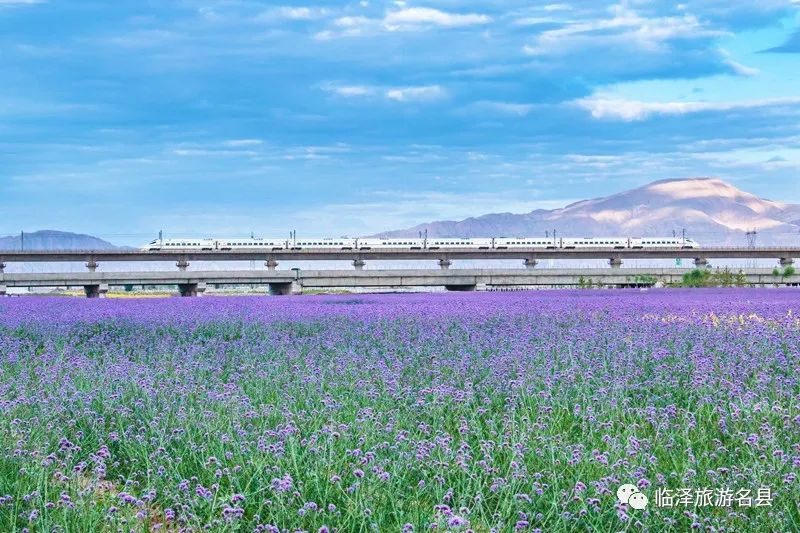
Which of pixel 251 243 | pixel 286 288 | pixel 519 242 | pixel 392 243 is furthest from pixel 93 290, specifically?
pixel 519 242

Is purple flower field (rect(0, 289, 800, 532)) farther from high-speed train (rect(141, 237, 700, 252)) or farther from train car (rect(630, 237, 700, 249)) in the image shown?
train car (rect(630, 237, 700, 249))

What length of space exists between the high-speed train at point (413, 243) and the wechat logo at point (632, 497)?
74970 mm

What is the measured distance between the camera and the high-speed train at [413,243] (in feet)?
278

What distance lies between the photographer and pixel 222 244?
86562mm

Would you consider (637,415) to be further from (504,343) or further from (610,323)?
(610,323)

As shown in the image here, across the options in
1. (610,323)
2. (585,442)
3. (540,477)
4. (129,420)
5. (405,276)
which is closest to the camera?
(540,477)

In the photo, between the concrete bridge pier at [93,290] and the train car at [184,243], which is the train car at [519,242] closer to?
the train car at [184,243]

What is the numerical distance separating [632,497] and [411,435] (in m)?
1.63

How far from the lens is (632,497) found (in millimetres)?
4512

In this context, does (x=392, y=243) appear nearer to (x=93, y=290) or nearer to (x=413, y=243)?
(x=413, y=243)

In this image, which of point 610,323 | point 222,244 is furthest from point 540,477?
point 222,244

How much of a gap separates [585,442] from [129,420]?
311 centimetres

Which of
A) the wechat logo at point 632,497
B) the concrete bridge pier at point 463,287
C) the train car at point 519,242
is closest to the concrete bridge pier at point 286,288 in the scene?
the concrete bridge pier at point 463,287

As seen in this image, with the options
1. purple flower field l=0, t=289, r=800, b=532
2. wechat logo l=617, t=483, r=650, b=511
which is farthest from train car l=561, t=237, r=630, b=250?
wechat logo l=617, t=483, r=650, b=511
